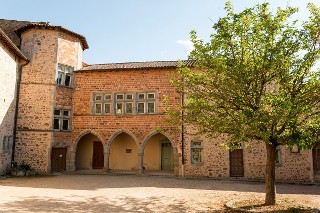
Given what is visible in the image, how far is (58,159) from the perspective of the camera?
1706 cm

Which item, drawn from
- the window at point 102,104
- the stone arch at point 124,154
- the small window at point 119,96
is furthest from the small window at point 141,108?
the stone arch at point 124,154

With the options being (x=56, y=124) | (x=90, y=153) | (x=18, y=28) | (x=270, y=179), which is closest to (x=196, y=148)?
(x=270, y=179)

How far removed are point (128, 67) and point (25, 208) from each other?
11342mm

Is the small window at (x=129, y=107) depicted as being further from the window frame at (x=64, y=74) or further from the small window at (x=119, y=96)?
the window frame at (x=64, y=74)

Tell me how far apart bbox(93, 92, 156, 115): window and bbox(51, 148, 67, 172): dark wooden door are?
10.4ft

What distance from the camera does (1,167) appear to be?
1442 centimetres

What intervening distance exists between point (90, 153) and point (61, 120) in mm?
3766

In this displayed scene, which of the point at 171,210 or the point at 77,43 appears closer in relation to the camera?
the point at 171,210

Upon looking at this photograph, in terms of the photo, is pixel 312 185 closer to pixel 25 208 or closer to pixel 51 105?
pixel 25 208

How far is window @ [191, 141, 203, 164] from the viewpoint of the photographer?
16125mm

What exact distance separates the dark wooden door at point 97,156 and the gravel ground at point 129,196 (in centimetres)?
668

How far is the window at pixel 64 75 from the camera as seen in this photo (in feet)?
56.5

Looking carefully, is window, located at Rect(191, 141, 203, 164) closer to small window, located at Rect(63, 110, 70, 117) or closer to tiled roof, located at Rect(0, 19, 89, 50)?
small window, located at Rect(63, 110, 70, 117)

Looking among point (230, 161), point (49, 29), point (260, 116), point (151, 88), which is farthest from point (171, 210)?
point (49, 29)
